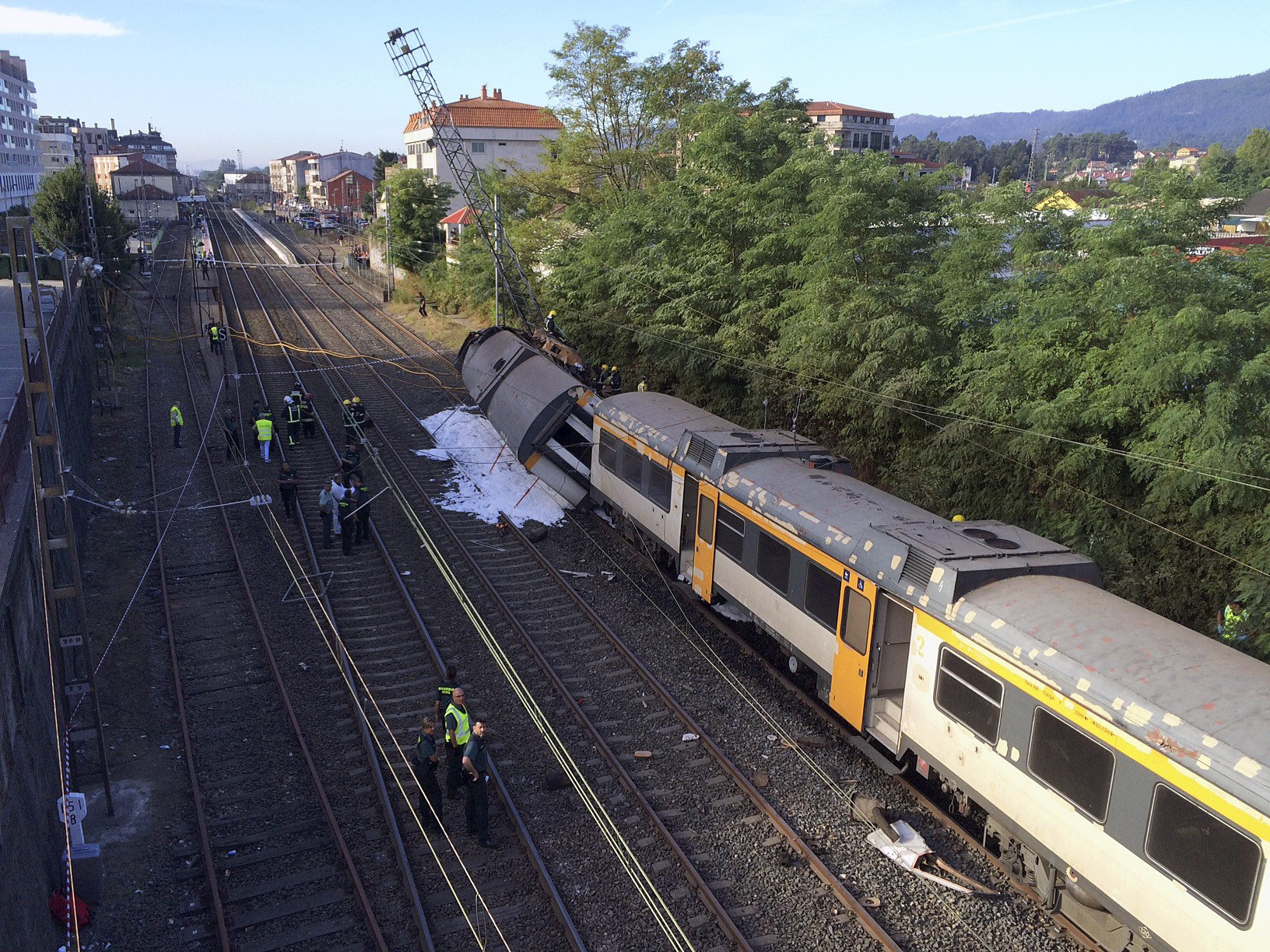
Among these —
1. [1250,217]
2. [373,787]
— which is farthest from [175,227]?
[373,787]

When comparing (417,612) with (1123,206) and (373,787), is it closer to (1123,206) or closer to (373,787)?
(373,787)

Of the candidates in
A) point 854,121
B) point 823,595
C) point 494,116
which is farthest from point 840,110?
point 823,595

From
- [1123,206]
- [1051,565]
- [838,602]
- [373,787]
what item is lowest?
[373,787]

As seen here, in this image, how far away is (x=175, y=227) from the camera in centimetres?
10006

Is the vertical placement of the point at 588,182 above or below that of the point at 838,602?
above

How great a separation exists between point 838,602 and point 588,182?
92.1ft

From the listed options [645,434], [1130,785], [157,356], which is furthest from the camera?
[157,356]

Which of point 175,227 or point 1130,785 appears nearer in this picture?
point 1130,785

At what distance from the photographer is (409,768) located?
11227mm

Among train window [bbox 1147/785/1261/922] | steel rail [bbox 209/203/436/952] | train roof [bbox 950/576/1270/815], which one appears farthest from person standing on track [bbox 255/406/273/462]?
train window [bbox 1147/785/1261/922]

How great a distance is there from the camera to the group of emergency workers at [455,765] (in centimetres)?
982

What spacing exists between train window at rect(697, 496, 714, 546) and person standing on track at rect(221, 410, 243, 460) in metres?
13.2

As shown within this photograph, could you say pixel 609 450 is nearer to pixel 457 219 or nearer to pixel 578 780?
pixel 578 780

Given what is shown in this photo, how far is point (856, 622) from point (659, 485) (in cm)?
621
